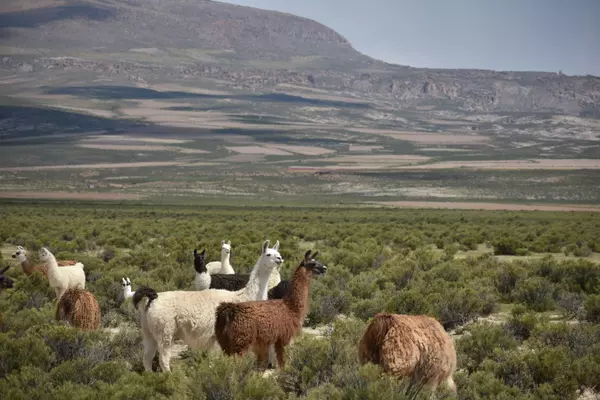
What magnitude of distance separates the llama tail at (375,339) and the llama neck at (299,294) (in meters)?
1.74

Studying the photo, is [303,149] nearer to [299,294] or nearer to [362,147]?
[362,147]

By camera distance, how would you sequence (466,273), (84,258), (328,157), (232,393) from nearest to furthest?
(232,393)
(466,273)
(84,258)
(328,157)

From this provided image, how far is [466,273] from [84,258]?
977 cm

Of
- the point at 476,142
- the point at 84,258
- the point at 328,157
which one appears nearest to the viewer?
the point at 84,258

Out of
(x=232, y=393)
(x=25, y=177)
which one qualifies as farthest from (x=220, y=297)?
(x=25, y=177)

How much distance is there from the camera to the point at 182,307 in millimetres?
9773

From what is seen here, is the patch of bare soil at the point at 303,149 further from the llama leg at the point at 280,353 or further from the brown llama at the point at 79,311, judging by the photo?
the llama leg at the point at 280,353

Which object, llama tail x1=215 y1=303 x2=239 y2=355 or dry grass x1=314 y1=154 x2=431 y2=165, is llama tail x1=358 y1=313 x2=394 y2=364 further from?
dry grass x1=314 y1=154 x2=431 y2=165

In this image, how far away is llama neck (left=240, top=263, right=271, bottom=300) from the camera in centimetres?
1081

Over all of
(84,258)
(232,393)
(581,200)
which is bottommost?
(581,200)

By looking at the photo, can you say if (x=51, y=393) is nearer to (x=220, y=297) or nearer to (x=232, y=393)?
(x=232, y=393)

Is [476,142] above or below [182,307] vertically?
below

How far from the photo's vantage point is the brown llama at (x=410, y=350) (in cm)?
779

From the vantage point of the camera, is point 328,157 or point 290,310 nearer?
point 290,310
